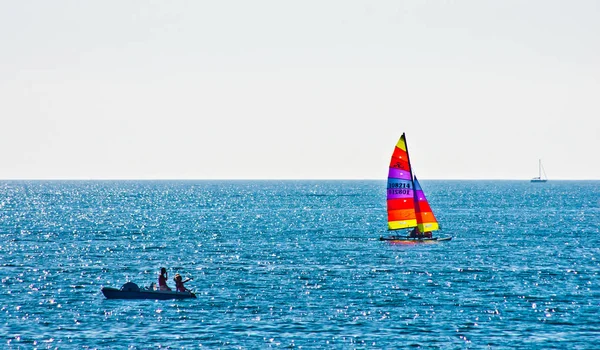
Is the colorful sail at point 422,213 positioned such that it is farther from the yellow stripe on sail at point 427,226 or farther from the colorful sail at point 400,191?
the colorful sail at point 400,191

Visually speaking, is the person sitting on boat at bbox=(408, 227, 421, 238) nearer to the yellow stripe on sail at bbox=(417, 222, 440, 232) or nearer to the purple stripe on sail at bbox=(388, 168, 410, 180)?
the yellow stripe on sail at bbox=(417, 222, 440, 232)

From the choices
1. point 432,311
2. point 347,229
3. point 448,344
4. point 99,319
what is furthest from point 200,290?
point 347,229

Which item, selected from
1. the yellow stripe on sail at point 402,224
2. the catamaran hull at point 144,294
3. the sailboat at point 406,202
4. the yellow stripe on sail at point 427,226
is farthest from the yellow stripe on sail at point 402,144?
the catamaran hull at point 144,294

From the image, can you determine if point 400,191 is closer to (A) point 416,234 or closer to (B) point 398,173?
(B) point 398,173

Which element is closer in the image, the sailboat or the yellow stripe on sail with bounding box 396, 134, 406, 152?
the yellow stripe on sail with bounding box 396, 134, 406, 152

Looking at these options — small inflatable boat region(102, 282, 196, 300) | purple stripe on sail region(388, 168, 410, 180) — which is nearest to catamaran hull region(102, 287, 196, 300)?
small inflatable boat region(102, 282, 196, 300)

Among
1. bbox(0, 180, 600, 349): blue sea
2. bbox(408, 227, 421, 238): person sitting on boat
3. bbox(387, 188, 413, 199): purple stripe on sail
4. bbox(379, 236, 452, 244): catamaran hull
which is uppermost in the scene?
bbox(387, 188, 413, 199): purple stripe on sail

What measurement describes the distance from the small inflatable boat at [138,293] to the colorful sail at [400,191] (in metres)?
47.9

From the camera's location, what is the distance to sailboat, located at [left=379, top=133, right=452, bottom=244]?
107938mm

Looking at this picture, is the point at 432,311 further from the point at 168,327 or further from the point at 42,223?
the point at 42,223

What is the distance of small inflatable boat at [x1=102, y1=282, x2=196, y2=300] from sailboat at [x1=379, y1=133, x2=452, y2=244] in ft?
157

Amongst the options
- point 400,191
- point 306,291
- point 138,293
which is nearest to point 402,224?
point 400,191

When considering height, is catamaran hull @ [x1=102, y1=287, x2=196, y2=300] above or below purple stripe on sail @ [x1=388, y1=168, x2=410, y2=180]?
below

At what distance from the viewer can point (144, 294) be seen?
213 feet
